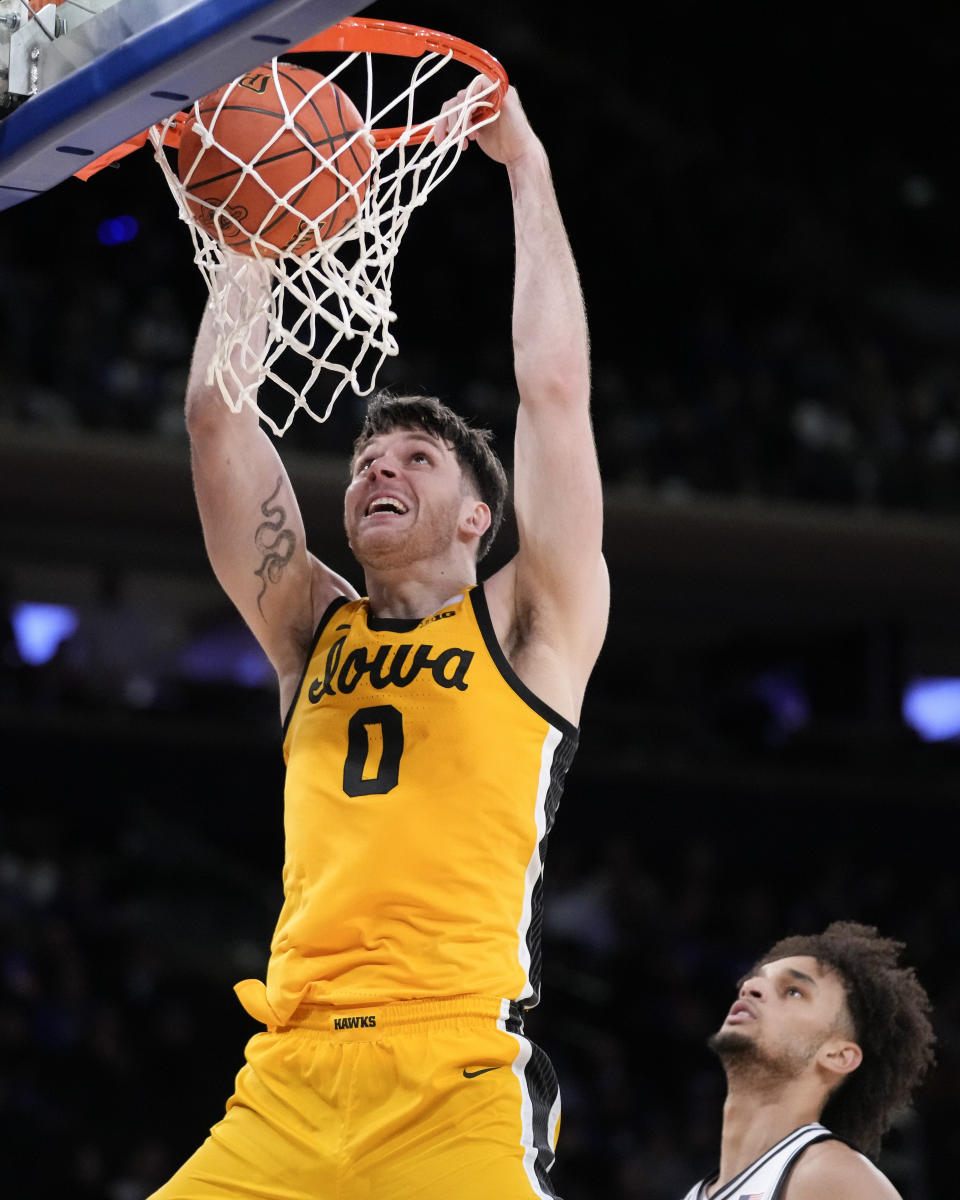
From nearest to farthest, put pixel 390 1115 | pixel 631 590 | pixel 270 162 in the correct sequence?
pixel 390 1115, pixel 270 162, pixel 631 590

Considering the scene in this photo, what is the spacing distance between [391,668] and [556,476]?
1.68 feet

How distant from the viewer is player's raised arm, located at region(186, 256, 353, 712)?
12.2 feet

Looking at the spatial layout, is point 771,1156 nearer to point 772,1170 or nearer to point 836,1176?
point 772,1170

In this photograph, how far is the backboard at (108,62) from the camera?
2.59 meters

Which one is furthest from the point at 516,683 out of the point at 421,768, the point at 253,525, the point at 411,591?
the point at 253,525

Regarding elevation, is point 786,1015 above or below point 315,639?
below

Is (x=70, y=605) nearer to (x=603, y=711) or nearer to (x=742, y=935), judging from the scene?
(x=603, y=711)

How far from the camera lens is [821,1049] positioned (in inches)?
164

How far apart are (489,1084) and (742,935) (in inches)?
354

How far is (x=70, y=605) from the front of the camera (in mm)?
14680

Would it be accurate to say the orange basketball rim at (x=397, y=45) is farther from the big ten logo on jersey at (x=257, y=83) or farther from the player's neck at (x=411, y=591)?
→ the player's neck at (x=411, y=591)

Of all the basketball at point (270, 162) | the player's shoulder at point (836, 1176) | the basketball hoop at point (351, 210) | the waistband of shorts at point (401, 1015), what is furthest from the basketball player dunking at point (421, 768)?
the player's shoulder at point (836, 1176)

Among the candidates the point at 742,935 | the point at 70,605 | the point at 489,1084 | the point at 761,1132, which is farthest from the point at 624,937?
the point at 489,1084

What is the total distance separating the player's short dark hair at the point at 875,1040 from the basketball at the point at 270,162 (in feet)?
7.30
